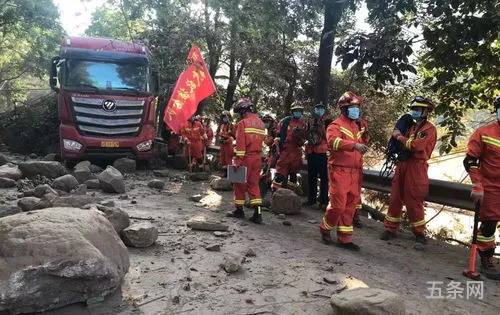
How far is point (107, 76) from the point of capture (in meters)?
9.95

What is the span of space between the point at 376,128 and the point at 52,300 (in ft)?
32.2

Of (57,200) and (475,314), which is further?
(57,200)

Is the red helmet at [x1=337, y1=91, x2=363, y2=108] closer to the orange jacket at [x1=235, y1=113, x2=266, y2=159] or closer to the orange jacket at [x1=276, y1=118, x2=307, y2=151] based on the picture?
the orange jacket at [x1=235, y1=113, x2=266, y2=159]

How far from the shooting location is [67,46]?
9.94 m

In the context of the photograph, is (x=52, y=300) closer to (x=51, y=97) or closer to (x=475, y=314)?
(x=475, y=314)

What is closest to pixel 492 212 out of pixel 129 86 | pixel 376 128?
pixel 376 128

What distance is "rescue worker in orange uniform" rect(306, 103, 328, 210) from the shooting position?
7184 mm

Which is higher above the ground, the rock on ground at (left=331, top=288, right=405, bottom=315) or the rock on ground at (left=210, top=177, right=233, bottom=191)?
the rock on ground at (left=331, top=288, right=405, bottom=315)

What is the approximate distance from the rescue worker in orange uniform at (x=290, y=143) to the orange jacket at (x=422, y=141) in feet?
7.83

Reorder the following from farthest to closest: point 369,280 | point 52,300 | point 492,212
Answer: point 492,212
point 369,280
point 52,300

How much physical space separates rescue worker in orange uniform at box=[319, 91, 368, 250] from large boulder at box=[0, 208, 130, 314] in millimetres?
2646

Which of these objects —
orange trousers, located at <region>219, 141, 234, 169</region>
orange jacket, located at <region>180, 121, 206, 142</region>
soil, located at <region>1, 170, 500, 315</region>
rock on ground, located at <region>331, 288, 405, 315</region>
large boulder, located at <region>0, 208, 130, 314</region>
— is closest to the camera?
large boulder, located at <region>0, 208, 130, 314</region>

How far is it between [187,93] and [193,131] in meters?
0.95

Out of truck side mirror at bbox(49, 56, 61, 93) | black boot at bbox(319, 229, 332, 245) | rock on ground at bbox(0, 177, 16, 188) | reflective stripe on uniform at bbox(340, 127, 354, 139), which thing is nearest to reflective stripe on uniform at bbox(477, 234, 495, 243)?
black boot at bbox(319, 229, 332, 245)
